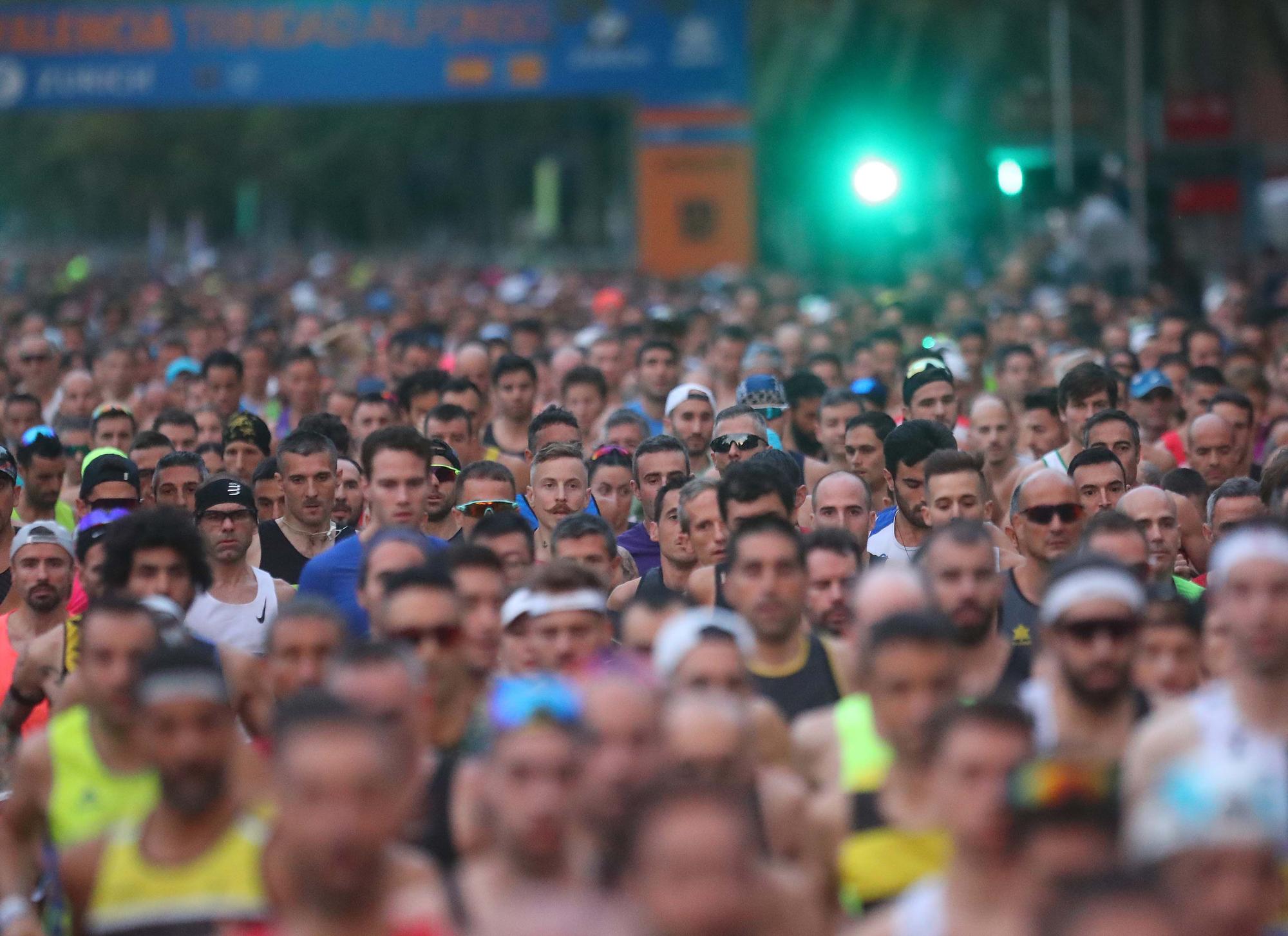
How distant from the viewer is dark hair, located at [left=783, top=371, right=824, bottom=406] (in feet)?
47.3

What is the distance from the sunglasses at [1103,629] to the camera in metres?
6.57

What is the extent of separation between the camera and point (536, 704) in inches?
233

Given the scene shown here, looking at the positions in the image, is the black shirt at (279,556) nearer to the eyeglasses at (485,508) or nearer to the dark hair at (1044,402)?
the eyeglasses at (485,508)

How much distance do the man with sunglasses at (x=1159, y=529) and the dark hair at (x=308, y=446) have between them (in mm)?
3564

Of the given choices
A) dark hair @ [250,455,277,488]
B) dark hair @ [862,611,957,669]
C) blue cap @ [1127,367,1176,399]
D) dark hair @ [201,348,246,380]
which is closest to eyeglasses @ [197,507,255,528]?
dark hair @ [250,455,277,488]

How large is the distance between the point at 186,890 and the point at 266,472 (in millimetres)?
6138

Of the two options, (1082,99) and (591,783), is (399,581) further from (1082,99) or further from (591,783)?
(1082,99)

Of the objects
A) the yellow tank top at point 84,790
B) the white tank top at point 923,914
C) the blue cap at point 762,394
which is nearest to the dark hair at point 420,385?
the blue cap at point 762,394

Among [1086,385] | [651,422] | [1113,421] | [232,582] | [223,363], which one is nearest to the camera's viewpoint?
[232,582]

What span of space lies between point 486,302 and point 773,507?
22.0 metres

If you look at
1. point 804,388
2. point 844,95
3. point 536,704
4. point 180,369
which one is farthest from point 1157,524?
point 844,95

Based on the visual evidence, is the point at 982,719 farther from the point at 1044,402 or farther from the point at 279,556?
the point at 1044,402

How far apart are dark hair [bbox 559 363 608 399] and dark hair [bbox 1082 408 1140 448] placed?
3.88m

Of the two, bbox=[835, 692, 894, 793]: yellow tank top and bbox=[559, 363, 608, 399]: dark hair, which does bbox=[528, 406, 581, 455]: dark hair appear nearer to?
bbox=[559, 363, 608, 399]: dark hair
